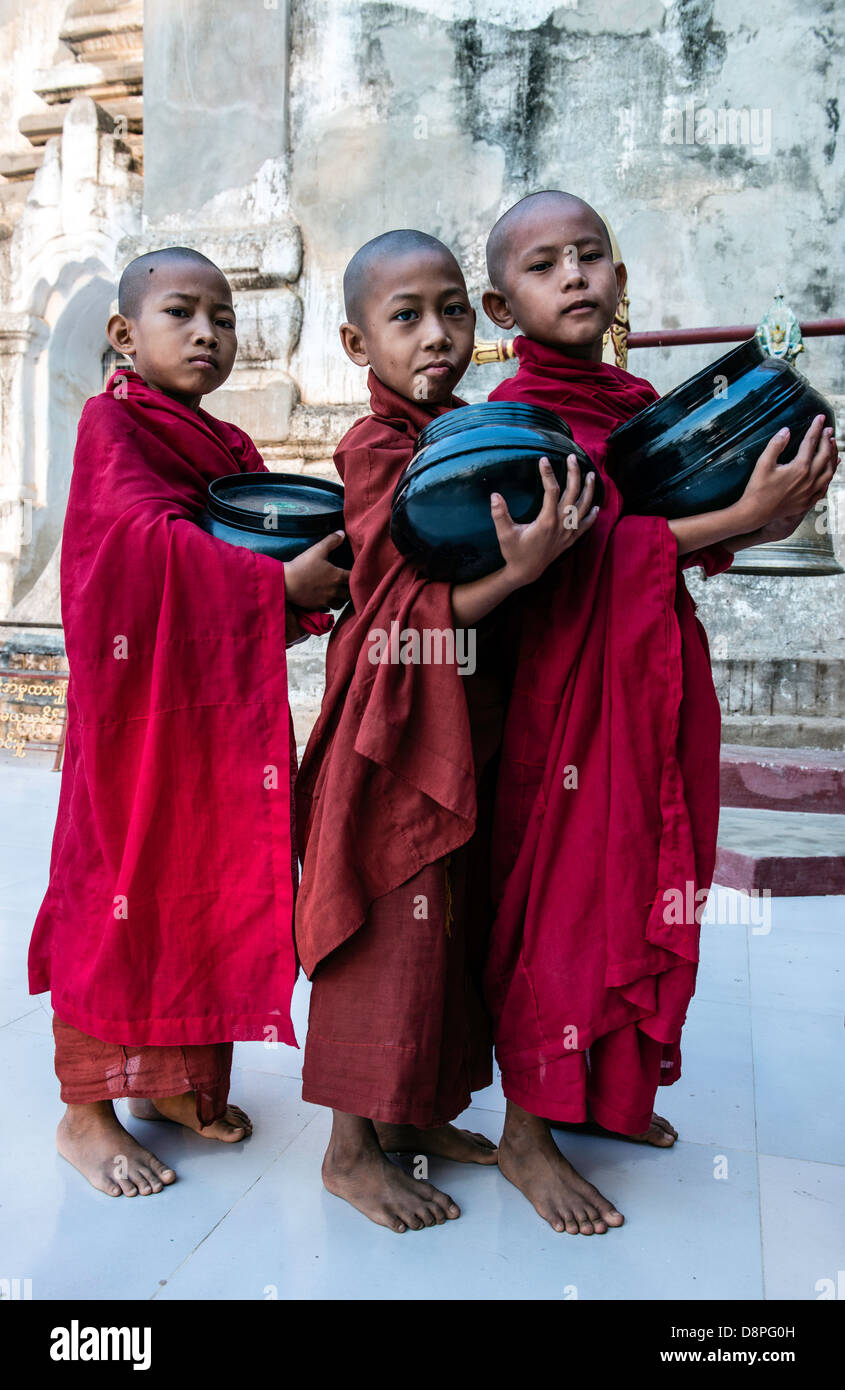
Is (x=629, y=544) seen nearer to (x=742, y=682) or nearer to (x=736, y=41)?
(x=742, y=682)

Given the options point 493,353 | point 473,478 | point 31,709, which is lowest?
point 31,709

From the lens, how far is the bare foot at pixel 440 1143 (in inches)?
67.4

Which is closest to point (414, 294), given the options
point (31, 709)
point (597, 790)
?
point (597, 790)

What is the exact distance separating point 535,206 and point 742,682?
3.32 m

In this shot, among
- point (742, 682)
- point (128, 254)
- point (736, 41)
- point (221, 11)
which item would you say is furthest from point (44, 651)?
point (736, 41)

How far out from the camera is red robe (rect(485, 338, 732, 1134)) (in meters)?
1.51

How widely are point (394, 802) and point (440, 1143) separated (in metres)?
0.62

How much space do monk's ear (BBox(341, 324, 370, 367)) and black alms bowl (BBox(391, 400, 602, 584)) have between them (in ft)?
1.18

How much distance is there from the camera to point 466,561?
1427 mm

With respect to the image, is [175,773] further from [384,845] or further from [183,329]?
[183,329]

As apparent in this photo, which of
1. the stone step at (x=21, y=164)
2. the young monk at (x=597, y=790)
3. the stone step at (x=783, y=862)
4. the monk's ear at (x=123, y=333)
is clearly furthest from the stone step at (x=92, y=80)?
the young monk at (x=597, y=790)

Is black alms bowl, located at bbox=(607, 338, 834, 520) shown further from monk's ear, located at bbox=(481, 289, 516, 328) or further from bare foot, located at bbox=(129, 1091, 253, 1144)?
bare foot, located at bbox=(129, 1091, 253, 1144)

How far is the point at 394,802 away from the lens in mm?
1536

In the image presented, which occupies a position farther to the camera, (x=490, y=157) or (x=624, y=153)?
(x=490, y=157)
